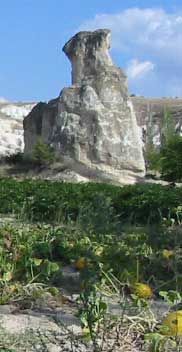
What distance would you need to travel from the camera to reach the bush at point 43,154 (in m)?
24.8

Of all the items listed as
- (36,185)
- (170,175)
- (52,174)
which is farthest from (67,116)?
(36,185)

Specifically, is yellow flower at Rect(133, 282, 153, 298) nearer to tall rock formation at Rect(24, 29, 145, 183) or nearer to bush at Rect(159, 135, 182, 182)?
bush at Rect(159, 135, 182, 182)

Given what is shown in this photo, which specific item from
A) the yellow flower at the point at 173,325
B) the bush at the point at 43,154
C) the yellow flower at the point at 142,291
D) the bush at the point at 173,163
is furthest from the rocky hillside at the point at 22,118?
the yellow flower at the point at 173,325

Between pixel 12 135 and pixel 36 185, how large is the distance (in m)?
28.5

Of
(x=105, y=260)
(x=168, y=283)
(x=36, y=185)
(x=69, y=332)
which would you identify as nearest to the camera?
(x=69, y=332)

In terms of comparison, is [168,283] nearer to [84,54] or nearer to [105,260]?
[105,260]

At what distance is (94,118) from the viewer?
25578mm

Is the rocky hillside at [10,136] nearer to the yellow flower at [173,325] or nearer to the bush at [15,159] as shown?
the bush at [15,159]

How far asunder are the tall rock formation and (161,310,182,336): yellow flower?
20.5 metres

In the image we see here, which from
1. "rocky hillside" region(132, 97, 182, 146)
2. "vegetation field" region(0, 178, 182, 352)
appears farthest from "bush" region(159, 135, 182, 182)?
"rocky hillside" region(132, 97, 182, 146)

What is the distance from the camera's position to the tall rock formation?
2522 centimetres

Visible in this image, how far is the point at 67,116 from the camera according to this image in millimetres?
25891

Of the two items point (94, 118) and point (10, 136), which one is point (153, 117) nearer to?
point (10, 136)

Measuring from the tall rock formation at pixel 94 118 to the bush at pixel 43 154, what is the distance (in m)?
0.40
